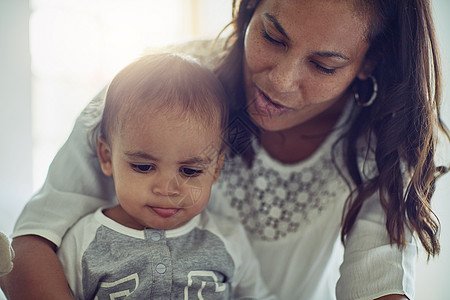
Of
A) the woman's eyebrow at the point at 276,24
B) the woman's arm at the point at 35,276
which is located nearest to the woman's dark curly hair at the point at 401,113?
the woman's eyebrow at the point at 276,24

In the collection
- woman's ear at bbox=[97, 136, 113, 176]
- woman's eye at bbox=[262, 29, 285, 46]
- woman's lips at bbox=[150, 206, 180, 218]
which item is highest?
woman's eye at bbox=[262, 29, 285, 46]

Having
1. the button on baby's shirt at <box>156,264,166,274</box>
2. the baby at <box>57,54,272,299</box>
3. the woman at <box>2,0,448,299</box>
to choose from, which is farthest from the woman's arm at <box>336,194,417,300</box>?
the button on baby's shirt at <box>156,264,166,274</box>

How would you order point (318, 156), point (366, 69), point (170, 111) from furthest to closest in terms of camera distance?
point (318, 156) < point (366, 69) < point (170, 111)

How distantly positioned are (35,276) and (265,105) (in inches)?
19.6

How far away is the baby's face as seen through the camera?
2.30ft

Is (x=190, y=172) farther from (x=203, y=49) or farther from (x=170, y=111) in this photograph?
(x=203, y=49)

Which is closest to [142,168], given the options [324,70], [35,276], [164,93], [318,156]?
[164,93]

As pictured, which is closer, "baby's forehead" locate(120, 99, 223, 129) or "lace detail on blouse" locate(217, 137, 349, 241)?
"baby's forehead" locate(120, 99, 223, 129)

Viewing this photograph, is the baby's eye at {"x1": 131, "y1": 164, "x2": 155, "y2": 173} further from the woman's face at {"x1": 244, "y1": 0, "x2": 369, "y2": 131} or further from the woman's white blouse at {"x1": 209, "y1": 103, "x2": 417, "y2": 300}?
the woman's white blouse at {"x1": 209, "y1": 103, "x2": 417, "y2": 300}

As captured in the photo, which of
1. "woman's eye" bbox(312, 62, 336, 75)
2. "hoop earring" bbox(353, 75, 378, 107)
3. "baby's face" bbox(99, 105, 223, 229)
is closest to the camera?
"baby's face" bbox(99, 105, 223, 229)

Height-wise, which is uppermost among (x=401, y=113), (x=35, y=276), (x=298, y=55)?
(x=298, y=55)

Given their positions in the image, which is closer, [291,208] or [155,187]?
[155,187]

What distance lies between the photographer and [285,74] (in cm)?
79

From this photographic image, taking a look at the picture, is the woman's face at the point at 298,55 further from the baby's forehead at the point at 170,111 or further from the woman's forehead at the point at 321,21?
the baby's forehead at the point at 170,111
